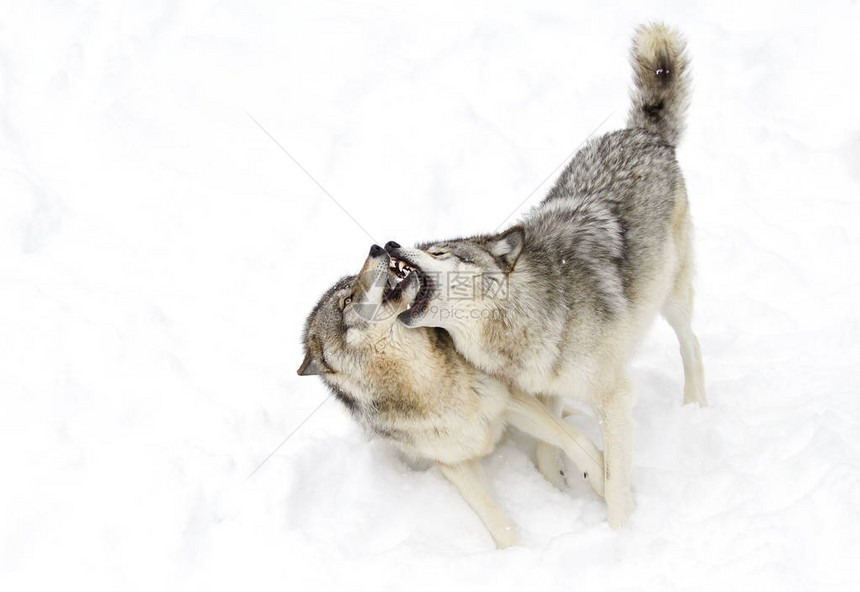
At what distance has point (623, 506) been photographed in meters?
3.82

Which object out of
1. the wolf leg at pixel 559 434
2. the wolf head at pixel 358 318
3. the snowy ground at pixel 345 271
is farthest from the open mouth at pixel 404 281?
the snowy ground at pixel 345 271

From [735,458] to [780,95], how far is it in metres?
4.62

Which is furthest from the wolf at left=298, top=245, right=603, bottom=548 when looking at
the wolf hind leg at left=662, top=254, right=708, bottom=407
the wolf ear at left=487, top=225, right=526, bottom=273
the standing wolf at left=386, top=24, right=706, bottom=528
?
the wolf hind leg at left=662, top=254, right=708, bottom=407

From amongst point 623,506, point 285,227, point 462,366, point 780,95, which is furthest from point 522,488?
point 780,95

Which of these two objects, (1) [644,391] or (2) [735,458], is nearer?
(2) [735,458]

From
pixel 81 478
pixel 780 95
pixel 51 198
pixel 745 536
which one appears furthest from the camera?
pixel 780 95

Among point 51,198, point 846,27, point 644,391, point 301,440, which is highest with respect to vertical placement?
point 51,198

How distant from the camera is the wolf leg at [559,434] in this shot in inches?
156

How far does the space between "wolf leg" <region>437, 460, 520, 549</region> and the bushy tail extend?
8.81ft

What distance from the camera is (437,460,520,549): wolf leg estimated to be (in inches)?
154

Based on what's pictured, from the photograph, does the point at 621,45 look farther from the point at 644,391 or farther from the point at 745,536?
the point at 745,536

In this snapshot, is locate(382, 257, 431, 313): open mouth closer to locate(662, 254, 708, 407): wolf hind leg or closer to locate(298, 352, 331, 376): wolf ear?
locate(298, 352, 331, 376): wolf ear

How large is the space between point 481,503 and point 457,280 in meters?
1.34

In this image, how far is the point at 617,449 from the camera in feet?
12.6
